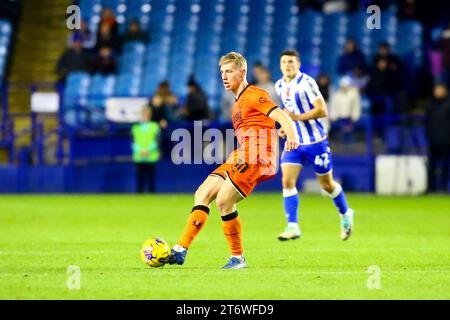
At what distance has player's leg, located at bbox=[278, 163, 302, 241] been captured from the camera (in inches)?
506

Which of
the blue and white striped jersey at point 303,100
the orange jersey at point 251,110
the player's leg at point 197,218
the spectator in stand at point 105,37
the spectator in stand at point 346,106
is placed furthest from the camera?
the spectator in stand at point 105,37

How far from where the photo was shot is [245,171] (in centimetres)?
1009

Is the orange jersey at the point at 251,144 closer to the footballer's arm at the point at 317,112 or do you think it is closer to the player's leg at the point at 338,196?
the footballer's arm at the point at 317,112

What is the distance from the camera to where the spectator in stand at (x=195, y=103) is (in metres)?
22.3

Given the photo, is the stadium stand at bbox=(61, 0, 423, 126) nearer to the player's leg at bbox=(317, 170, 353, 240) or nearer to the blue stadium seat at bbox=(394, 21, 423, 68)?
the blue stadium seat at bbox=(394, 21, 423, 68)

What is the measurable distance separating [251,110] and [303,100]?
2.98 metres

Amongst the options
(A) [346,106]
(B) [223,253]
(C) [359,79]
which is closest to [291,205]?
(B) [223,253]

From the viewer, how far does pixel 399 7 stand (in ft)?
87.7

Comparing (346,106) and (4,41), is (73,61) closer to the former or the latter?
(4,41)

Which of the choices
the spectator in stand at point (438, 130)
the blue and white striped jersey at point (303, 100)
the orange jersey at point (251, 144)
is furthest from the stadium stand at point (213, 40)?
the orange jersey at point (251, 144)

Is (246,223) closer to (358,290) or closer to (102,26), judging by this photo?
(358,290)

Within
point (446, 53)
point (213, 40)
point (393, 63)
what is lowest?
point (393, 63)

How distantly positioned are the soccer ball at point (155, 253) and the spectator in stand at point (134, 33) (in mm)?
15824
